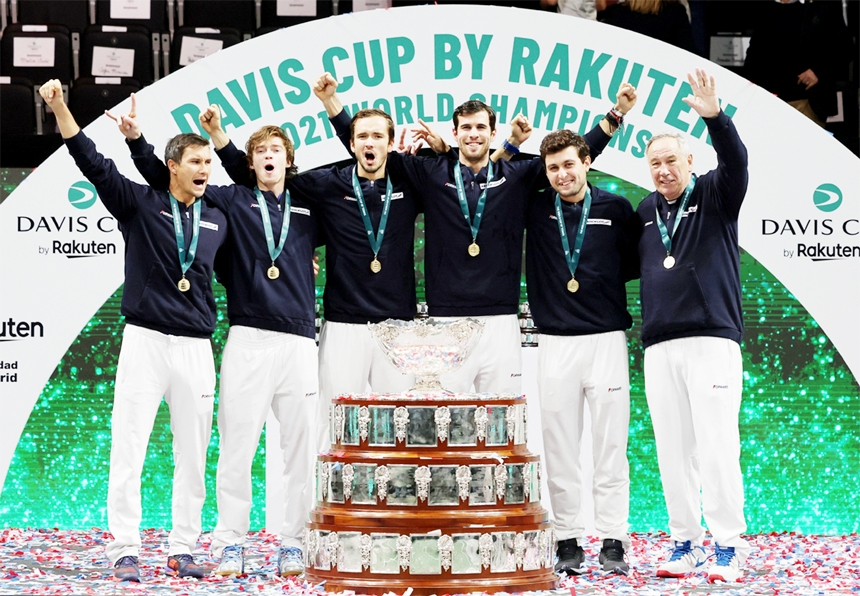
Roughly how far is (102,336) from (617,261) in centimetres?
316

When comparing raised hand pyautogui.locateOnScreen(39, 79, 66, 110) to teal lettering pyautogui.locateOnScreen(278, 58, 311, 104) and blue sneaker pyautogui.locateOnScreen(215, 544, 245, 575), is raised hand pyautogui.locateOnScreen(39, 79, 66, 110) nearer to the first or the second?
teal lettering pyautogui.locateOnScreen(278, 58, 311, 104)

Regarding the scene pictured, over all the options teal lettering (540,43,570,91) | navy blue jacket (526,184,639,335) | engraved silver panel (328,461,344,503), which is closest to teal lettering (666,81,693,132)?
teal lettering (540,43,570,91)

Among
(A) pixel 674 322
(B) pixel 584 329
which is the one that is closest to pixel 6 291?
(B) pixel 584 329

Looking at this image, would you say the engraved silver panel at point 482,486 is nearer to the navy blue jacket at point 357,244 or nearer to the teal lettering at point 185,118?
the navy blue jacket at point 357,244

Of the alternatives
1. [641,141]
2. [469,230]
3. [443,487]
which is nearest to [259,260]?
[469,230]

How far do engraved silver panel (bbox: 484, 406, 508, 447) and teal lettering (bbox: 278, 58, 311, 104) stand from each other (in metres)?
2.57

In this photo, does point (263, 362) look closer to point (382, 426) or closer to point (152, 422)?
point (152, 422)

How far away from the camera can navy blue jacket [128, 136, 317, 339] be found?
5719mm

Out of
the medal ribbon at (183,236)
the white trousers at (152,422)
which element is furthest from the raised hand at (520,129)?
the white trousers at (152,422)

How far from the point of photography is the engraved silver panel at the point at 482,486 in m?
4.98

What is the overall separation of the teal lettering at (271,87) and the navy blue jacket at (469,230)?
87cm

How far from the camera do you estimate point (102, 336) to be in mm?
7191

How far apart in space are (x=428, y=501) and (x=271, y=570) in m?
1.19

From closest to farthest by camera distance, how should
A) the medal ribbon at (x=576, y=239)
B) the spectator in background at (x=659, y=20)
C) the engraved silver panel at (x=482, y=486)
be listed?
1. the engraved silver panel at (x=482, y=486)
2. the medal ribbon at (x=576, y=239)
3. the spectator in background at (x=659, y=20)
